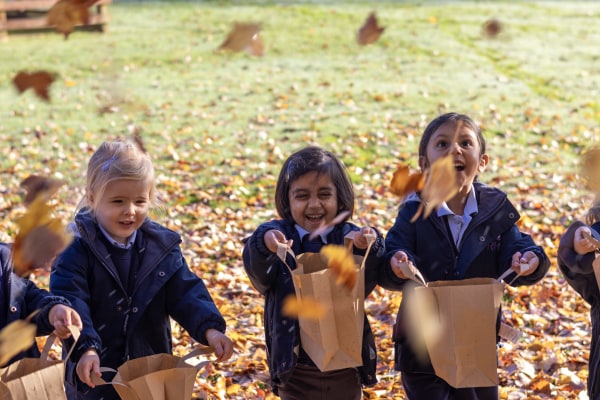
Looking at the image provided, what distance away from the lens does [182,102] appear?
1277 cm

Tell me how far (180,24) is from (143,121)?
7.80 m

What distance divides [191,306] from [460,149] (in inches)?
50.8

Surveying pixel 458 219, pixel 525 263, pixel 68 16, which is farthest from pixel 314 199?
pixel 68 16

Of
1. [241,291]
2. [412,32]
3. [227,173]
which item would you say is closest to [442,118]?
[241,291]

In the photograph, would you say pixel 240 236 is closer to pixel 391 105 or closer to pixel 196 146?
pixel 196 146

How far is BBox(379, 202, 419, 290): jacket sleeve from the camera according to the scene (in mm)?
3529

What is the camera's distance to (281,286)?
11.7 feet

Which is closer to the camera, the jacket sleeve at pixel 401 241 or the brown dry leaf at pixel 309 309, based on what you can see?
the brown dry leaf at pixel 309 309

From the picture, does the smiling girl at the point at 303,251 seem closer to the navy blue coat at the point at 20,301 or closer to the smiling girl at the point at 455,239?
the smiling girl at the point at 455,239

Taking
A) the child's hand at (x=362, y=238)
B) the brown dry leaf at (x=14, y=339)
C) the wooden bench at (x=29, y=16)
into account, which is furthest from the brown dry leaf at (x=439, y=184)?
the wooden bench at (x=29, y=16)

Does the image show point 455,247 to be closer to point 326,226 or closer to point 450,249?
point 450,249

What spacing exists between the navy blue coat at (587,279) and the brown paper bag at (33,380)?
2.01 metres

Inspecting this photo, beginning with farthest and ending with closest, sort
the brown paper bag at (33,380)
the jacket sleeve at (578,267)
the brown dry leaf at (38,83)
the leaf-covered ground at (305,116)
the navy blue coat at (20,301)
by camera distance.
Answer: the brown dry leaf at (38,83), the leaf-covered ground at (305,116), the jacket sleeve at (578,267), the navy blue coat at (20,301), the brown paper bag at (33,380)

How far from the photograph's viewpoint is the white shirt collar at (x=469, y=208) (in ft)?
12.0
